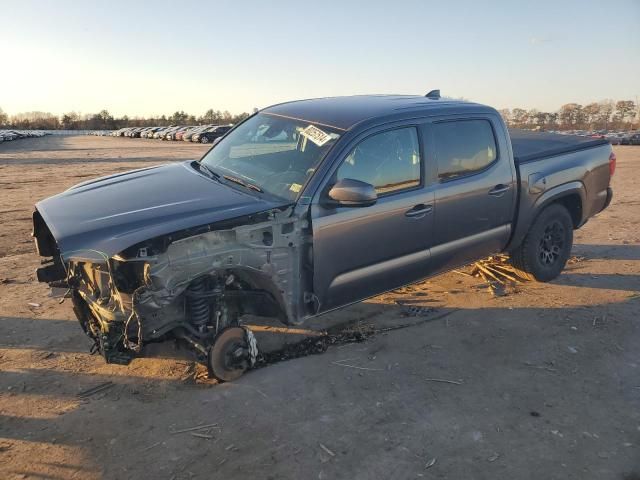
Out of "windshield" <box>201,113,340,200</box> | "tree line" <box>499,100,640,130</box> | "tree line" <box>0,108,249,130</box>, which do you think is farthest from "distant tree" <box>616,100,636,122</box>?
"windshield" <box>201,113,340,200</box>

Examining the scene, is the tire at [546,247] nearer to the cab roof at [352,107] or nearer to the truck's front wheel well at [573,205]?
the truck's front wheel well at [573,205]

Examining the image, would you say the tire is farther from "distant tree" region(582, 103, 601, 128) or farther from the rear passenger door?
"distant tree" region(582, 103, 601, 128)

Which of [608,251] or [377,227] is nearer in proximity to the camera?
[377,227]

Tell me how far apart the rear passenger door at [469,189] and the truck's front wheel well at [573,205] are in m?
1.11

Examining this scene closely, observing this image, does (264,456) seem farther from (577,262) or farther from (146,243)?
(577,262)

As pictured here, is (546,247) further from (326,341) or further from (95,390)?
(95,390)

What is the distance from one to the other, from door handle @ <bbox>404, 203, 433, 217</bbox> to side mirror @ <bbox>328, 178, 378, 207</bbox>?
578 mm

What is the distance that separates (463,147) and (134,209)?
114 inches

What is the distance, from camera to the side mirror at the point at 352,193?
3.44 m

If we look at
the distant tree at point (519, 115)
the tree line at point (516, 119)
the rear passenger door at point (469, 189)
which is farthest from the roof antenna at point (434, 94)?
the distant tree at point (519, 115)

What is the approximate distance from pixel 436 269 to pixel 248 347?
1853mm

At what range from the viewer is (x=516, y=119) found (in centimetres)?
9225

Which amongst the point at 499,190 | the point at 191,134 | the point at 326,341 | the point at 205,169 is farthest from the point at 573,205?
the point at 191,134

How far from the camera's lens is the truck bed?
5.12 meters
